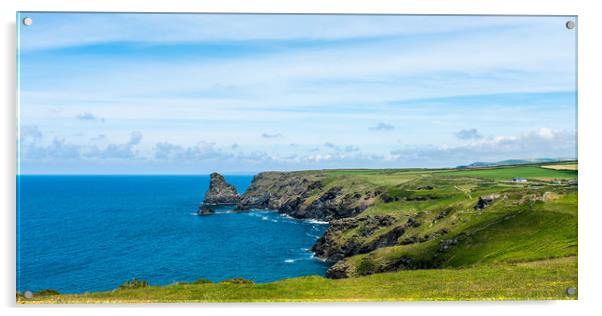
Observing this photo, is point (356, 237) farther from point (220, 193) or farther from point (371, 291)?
point (220, 193)

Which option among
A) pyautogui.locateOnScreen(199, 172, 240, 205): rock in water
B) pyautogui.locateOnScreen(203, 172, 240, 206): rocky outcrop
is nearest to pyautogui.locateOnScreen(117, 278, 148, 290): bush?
pyautogui.locateOnScreen(203, 172, 240, 206): rocky outcrop

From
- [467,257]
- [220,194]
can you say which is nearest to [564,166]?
[467,257]

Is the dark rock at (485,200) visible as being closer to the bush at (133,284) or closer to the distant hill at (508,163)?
the distant hill at (508,163)

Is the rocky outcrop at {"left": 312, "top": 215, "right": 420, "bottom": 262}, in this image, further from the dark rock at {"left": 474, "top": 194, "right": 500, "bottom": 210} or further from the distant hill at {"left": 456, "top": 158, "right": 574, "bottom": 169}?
the distant hill at {"left": 456, "top": 158, "right": 574, "bottom": 169}

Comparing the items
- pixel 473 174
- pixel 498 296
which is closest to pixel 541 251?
pixel 473 174

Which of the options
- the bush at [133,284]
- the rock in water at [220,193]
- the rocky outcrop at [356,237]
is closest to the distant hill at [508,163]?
the bush at [133,284]

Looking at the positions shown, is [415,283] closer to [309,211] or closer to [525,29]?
[525,29]
